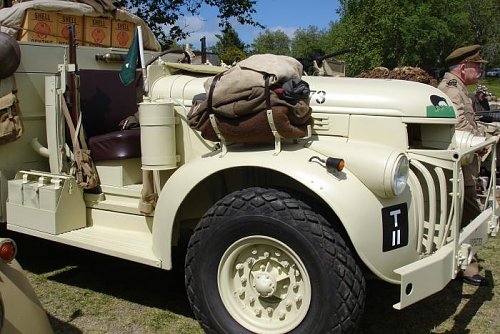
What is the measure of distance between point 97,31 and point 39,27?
0.52m

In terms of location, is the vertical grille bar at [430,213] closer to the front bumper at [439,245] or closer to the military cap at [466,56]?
the front bumper at [439,245]

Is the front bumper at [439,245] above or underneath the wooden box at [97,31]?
underneath

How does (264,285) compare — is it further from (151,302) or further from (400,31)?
(400,31)

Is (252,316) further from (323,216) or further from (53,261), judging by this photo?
(53,261)

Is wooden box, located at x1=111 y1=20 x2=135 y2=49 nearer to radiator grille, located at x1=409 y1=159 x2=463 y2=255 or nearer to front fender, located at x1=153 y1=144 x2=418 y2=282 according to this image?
front fender, located at x1=153 y1=144 x2=418 y2=282

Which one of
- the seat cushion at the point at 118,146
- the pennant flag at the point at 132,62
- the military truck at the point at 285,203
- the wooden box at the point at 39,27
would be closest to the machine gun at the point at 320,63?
the military truck at the point at 285,203

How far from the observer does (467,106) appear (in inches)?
176

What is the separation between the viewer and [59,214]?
405cm

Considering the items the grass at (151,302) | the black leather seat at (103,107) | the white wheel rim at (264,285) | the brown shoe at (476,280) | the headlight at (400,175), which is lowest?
the grass at (151,302)

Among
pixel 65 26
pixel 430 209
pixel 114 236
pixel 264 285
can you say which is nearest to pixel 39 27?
pixel 65 26

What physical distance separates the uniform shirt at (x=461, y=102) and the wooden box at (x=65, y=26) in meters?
3.03

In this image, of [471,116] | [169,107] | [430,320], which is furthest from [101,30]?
[430,320]

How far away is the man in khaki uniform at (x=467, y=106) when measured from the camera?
4.03m

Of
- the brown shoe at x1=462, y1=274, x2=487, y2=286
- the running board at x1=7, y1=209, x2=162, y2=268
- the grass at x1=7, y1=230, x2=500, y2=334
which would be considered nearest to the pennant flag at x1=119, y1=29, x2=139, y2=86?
A: the running board at x1=7, y1=209, x2=162, y2=268
